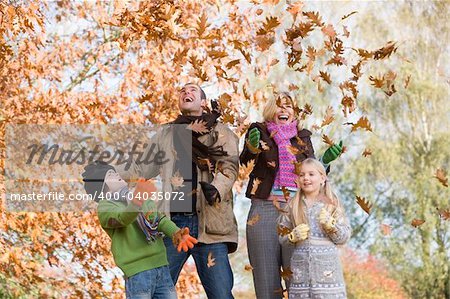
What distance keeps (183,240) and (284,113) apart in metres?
1.02

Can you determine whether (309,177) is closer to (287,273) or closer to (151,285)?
(287,273)

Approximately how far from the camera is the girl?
432 cm

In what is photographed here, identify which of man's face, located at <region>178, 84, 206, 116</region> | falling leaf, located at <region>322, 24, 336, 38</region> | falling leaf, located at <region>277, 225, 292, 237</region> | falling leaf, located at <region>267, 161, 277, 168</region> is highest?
falling leaf, located at <region>322, 24, 336, 38</region>

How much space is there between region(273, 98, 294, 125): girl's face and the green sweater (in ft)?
3.01

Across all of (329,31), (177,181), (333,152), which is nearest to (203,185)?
(177,181)

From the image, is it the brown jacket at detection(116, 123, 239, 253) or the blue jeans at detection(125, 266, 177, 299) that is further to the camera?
the brown jacket at detection(116, 123, 239, 253)

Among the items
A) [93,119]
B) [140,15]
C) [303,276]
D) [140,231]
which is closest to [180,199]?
[140,231]

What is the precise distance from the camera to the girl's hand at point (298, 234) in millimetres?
4281

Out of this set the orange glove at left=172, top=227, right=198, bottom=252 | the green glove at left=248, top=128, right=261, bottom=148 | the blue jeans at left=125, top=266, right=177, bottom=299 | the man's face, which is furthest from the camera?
the man's face

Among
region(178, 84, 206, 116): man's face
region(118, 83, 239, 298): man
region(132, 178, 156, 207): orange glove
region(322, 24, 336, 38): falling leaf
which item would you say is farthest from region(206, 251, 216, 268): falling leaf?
region(322, 24, 336, 38): falling leaf

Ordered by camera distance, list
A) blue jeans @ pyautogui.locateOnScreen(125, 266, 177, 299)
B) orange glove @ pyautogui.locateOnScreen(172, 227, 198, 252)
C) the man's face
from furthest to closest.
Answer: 1. the man's face
2. blue jeans @ pyautogui.locateOnScreen(125, 266, 177, 299)
3. orange glove @ pyautogui.locateOnScreen(172, 227, 198, 252)

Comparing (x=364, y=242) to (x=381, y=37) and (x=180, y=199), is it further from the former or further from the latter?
(x=180, y=199)

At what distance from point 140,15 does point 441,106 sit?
10.7m

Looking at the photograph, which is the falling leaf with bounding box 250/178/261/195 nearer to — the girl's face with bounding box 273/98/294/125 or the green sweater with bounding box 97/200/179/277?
the girl's face with bounding box 273/98/294/125
